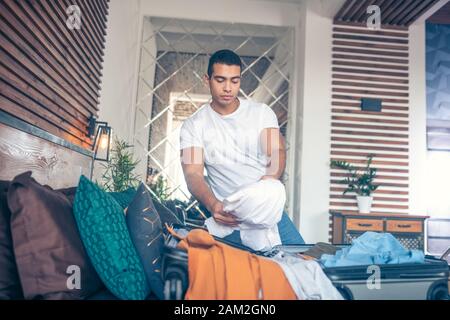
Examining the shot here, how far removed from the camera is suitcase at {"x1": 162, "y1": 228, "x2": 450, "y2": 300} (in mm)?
1038

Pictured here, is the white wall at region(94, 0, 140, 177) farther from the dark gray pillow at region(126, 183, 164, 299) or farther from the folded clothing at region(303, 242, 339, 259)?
the folded clothing at region(303, 242, 339, 259)

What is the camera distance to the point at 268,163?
69.9 inches

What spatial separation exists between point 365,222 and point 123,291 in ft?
10.0

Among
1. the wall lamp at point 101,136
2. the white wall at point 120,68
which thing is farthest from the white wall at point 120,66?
the wall lamp at point 101,136

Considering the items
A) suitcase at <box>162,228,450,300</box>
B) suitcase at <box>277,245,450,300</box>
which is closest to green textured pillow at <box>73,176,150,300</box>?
suitcase at <box>162,228,450,300</box>

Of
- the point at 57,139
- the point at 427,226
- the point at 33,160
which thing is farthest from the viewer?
the point at 427,226

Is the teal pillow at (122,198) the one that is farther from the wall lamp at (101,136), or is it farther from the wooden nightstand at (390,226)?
the wooden nightstand at (390,226)

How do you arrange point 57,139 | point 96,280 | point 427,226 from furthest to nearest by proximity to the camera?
point 427,226 < point 57,139 < point 96,280

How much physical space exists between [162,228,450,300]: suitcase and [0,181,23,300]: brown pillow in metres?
0.45

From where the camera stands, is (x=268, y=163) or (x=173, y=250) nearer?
(x=173, y=250)

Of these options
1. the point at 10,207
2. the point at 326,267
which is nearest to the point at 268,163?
the point at 326,267

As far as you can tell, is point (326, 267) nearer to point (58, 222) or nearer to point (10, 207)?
point (58, 222)

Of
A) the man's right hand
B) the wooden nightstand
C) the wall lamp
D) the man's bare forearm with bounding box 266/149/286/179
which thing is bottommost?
the wooden nightstand

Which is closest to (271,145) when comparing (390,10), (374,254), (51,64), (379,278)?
(374,254)
